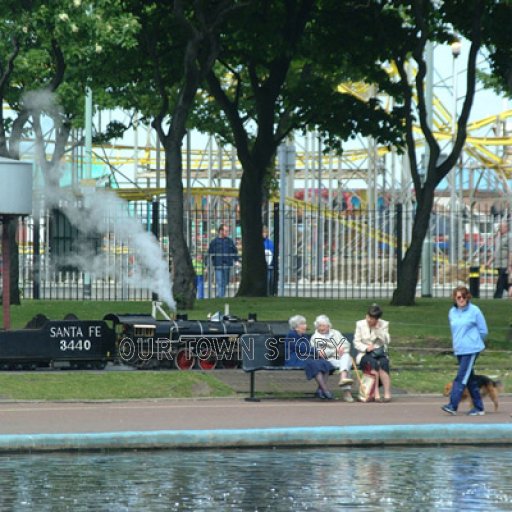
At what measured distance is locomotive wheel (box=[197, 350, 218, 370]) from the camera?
2430 cm

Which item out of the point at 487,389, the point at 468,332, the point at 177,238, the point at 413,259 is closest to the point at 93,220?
the point at 177,238

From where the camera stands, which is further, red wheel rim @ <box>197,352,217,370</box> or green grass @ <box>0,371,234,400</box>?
red wheel rim @ <box>197,352,217,370</box>

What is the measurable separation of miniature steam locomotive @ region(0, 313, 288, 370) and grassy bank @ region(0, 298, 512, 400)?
908 mm

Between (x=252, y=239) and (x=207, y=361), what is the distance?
1784cm

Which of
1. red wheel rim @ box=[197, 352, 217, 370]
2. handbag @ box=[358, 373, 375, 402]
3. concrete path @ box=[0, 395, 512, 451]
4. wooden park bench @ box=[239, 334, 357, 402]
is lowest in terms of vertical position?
concrete path @ box=[0, 395, 512, 451]

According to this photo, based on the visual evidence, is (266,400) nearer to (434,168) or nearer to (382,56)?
(434,168)

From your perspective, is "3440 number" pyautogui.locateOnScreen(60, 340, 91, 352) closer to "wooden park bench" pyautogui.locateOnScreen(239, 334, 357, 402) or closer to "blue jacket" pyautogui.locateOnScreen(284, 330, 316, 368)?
"wooden park bench" pyautogui.locateOnScreen(239, 334, 357, 402)

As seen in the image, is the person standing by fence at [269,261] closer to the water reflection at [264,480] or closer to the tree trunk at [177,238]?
the tree trunk at [177,238]

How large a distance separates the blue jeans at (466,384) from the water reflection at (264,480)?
8.75ft

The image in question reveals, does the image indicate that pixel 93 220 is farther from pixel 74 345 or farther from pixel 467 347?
pixel 467 347

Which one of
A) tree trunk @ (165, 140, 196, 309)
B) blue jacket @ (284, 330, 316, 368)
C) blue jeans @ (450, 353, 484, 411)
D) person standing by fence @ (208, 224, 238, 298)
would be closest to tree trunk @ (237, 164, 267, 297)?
person standing by fence @ (208, 224, 238, 298)

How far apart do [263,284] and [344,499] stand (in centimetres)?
2915

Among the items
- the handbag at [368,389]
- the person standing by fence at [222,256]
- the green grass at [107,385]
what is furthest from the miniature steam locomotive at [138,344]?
the person standing by fence at [222,256]

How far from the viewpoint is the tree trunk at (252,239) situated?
138 feet
